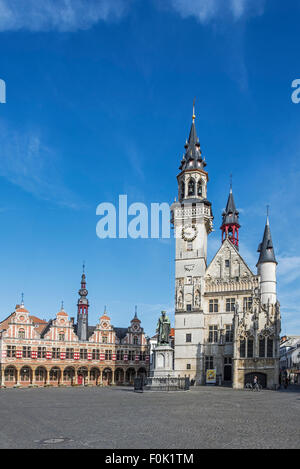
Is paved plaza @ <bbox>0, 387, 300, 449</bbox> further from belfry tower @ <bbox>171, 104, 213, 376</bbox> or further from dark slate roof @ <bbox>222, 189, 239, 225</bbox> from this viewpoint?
dark slate roof @ <bbox>222, 189, 239, 225</bbox>

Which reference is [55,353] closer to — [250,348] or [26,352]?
[26,352]

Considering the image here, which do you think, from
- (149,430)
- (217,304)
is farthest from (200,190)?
(149,430)

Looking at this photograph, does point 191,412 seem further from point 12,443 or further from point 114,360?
point 114,360

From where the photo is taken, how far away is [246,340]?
45281 mm

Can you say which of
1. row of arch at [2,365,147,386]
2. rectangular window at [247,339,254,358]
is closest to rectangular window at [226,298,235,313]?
rectangular window at [247,339,254,358]

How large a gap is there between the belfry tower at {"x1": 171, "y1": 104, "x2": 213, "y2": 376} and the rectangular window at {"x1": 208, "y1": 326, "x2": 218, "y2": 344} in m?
1.21

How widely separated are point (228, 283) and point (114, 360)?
21.0 meters

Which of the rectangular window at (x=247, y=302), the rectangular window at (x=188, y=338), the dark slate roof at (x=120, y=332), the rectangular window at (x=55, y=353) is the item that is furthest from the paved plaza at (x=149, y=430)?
the dark slate roof at (x=120, y=332)

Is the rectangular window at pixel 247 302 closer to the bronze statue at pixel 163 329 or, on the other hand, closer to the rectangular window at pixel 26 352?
the bronze statue at pixel 163 329

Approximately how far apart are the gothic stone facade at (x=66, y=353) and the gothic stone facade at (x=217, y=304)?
13.7 meters

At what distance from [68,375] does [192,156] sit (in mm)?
32287

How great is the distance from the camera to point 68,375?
190 feet

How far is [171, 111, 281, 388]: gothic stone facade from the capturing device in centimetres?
4459

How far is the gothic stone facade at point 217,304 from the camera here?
44594 millimetres
